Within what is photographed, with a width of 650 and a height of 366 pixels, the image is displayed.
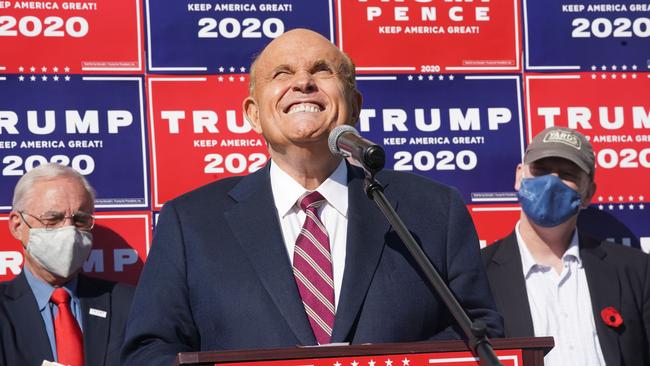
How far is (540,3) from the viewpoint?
533cm

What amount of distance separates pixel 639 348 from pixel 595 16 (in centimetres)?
167

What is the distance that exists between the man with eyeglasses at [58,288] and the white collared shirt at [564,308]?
1753 millimetres

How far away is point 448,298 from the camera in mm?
2355

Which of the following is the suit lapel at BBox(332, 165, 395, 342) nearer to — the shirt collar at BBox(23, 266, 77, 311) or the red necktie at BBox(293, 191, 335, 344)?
the red necktie at BBox(293, 191, 335, 344)

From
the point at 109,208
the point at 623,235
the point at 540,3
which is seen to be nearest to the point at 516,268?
the point at 623,235

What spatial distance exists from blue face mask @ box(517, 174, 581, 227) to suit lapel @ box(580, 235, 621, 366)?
0.21m

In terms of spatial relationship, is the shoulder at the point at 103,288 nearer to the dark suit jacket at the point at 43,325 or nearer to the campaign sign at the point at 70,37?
the dark suit jacket at the point at 43,325

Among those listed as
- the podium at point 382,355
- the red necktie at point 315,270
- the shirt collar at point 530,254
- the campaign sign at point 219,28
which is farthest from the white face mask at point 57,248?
the podium at point 382,355

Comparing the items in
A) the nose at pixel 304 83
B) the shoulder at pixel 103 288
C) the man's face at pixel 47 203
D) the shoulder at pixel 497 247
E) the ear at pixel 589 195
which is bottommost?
the shoulder at pixel 103 288

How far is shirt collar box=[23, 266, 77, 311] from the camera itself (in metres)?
4.50

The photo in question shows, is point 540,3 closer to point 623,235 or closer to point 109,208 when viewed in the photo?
point 623,235

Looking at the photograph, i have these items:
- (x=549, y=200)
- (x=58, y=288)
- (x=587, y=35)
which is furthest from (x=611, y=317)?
A: (x=58, y=288)

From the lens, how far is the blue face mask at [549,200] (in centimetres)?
484

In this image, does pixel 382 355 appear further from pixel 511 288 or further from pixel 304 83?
pixel 511 288
